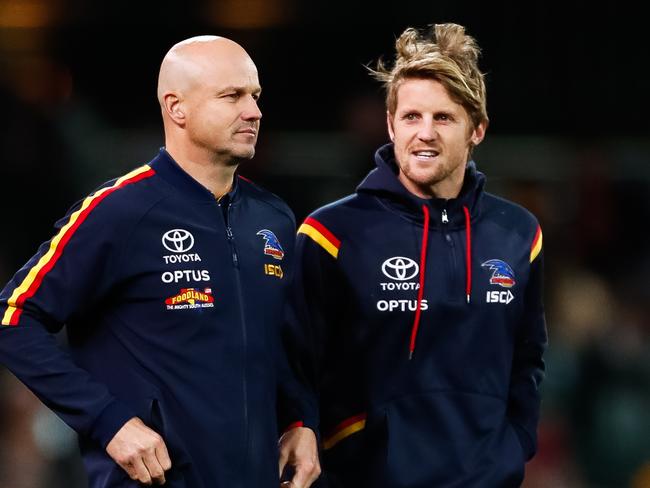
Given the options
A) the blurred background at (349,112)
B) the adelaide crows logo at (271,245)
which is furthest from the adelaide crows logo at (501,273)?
the blurred background at (349,112)

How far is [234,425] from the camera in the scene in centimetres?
391

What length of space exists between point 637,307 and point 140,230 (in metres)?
5.46

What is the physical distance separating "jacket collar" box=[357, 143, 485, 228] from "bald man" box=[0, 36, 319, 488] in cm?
57

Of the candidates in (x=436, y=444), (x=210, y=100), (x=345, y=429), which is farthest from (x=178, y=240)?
(x=436, y=444)

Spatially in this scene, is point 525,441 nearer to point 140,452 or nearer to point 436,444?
point 436,444

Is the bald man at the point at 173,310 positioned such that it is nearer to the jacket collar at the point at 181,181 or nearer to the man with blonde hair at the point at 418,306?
the jacket collar at the point at 181,181

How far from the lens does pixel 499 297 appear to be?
4539 mm

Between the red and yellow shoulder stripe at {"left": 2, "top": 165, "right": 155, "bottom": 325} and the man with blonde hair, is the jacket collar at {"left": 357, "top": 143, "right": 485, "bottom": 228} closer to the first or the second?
the man with blonde hair

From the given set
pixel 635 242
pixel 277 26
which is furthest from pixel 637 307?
pixel 277 26

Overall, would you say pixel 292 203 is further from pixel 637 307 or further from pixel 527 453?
pixel 527 453

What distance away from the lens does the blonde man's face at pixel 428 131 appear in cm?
446

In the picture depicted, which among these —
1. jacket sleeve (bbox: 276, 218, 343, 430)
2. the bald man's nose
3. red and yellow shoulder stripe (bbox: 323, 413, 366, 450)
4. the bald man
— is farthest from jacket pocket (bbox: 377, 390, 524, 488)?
the bald man's nose

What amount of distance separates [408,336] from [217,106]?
38.1 inches

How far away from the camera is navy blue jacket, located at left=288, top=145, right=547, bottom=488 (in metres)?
4.42
